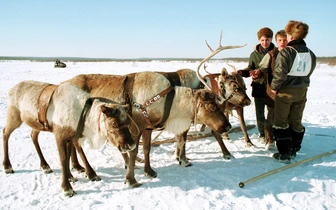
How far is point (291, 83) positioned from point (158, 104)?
2220 millimetres

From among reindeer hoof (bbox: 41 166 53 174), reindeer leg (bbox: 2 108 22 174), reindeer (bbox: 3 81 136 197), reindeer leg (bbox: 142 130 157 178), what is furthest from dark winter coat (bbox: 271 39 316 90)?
reindeer leg (bbox: 2 108 22 174)

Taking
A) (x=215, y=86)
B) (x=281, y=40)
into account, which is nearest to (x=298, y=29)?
(x=281, y=40)

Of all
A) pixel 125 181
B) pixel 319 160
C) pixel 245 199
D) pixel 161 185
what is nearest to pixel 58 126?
pixel 125 181

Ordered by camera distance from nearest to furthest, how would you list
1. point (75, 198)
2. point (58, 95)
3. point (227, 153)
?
point (75, 198) < point (58, 95) < point (227, 153)

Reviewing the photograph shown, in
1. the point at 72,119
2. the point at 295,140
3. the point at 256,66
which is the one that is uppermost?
the point at 256,66

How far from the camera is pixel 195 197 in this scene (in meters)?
3.59

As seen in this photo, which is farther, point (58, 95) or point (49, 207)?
point (58, 95)

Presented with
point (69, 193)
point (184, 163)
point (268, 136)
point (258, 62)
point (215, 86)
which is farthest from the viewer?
point (258, 62)

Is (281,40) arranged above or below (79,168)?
above

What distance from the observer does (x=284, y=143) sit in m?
4.79

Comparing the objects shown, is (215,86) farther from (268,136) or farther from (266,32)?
(266,32)

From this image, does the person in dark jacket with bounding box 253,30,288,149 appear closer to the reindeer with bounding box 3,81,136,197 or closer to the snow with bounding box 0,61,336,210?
the snow with bounding box 0,61,336,210

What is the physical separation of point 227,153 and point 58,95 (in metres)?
3.19

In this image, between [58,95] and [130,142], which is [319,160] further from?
[58,95]
